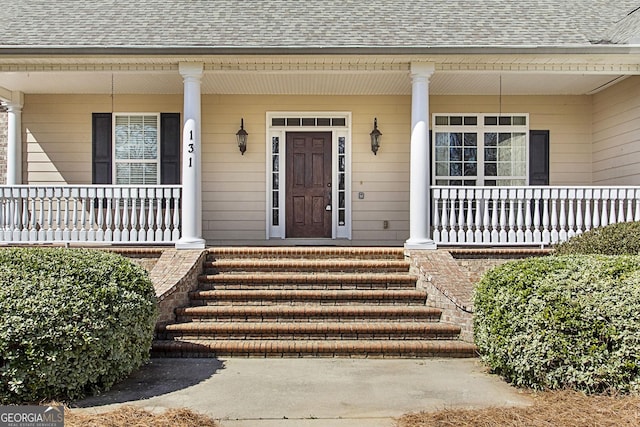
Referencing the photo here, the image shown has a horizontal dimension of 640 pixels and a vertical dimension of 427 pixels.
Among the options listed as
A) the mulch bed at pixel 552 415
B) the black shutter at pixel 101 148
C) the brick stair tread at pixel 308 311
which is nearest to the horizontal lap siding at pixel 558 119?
the brick stair tread at pixel 308 311

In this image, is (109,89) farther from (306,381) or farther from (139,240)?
(306,381)

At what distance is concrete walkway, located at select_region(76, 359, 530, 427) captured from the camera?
4336 millimetres

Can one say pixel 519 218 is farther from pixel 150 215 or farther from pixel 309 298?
pixel 150 215

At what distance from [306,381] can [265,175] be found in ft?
19.2

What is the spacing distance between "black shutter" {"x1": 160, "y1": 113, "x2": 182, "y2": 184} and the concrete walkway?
5130 millimetres

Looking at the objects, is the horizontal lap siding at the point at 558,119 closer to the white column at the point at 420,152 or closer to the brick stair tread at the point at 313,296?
the white column at the point at 420,152

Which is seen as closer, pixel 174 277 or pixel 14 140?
pixel 174 277

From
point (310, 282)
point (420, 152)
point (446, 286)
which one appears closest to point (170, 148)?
point (310, 282)

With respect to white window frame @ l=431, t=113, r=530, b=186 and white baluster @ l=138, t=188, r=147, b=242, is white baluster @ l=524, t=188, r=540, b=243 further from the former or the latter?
white baluster @ l=138, t=188, r=147, b=242

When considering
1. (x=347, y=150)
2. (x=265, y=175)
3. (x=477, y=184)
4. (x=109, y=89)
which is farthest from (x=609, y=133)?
(x=109, y=89)

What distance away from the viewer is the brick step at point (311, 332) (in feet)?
20.9

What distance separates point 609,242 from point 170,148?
24.6 feet

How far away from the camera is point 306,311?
22.2 feet

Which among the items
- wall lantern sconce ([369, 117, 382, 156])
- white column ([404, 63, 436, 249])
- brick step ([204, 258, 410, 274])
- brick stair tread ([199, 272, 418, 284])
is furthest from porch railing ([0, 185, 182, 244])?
wall lantern sconce ([369, 117, 382, 156])
